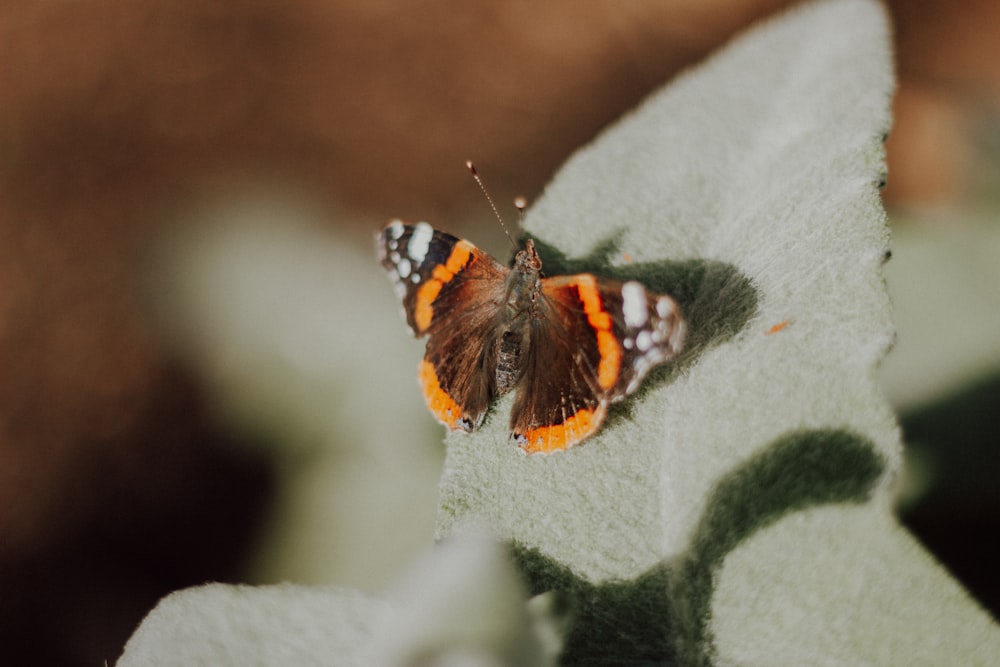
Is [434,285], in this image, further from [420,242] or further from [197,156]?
[197,156]

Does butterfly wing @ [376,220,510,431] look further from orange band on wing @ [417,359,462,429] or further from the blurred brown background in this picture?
the blurred brown background

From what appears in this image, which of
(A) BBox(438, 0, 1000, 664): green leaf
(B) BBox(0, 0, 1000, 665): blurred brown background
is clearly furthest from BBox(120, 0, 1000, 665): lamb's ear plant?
(B) BBox(0, 0, 1000, 665): blurred brown background

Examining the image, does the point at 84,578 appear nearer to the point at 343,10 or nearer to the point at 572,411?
the point at 572,411

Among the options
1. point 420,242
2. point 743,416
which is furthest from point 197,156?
point 743,416

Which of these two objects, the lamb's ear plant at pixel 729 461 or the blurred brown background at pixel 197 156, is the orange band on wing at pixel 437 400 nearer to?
the lamb's ear plant at pixel 729 461

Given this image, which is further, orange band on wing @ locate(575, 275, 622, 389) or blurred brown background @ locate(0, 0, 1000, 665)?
blurred brown background @ locate(0, 0, 1000, 665)

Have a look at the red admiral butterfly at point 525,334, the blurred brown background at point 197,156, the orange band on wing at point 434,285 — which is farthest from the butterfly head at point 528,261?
the blurred brown background at point 197,156

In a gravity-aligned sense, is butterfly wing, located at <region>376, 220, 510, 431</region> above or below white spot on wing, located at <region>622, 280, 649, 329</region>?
above
